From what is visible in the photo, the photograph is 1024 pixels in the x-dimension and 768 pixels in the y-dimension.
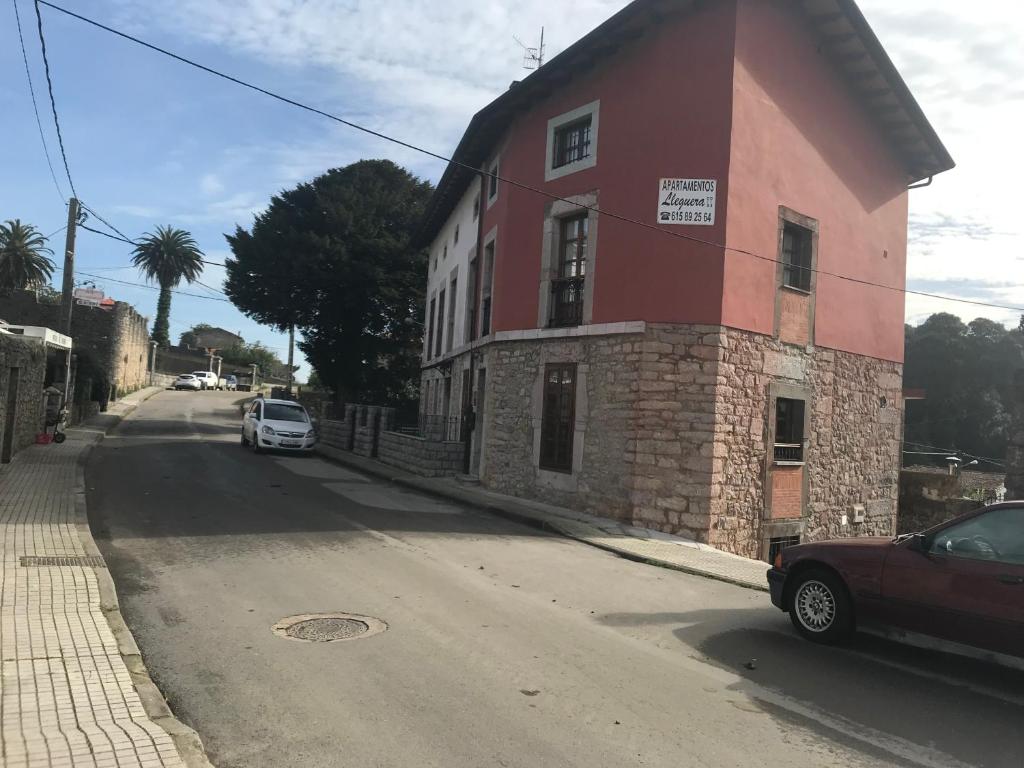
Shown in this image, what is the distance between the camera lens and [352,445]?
77.7ft

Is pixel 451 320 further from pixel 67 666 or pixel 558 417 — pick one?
pixel 67 666

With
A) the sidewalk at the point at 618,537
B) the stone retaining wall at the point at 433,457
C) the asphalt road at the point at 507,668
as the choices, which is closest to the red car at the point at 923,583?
the asphalt road at the point at 507,668

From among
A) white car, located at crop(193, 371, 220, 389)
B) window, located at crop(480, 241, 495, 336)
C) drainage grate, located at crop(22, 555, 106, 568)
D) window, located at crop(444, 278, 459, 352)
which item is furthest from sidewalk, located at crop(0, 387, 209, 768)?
white car, located at crop(193, 371, 220, 389)

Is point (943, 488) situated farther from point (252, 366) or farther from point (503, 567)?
point (252, 366)

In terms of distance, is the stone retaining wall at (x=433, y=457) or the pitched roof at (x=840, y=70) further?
the stone retaining wall at (x=433, y=457)

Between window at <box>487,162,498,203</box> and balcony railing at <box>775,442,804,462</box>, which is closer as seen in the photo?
balcony railing at <box>775,442,804,462</box>

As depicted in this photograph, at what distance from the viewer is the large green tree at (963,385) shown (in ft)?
135

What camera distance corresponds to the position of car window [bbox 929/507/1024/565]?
5164mm

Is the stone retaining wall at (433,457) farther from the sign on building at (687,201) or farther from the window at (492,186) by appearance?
the sign on building at (687,201)

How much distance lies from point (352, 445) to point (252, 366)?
57122 mm

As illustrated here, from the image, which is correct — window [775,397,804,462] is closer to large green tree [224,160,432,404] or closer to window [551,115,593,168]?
window [551,115,593,168]

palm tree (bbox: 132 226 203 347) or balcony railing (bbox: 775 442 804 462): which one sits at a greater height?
palm tree (bbox: 132 226 203 347)

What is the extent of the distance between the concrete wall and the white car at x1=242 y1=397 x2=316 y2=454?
18.0 feet

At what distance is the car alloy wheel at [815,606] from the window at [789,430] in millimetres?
6950
